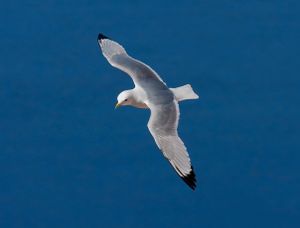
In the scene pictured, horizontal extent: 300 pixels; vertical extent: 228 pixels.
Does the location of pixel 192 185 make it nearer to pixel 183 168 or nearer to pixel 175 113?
pixel 183 168

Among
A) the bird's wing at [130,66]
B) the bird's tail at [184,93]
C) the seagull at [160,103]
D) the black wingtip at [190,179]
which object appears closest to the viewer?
the black wingtip at [190,179]

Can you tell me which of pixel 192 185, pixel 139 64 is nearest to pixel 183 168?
pixel 192 185

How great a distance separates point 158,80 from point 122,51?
1.35 feet

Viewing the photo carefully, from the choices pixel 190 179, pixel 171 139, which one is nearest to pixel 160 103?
pixel 171 139

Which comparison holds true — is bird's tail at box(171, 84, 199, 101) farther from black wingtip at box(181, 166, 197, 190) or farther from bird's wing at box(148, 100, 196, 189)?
black wingtip at box(181, 166, 197, 190)

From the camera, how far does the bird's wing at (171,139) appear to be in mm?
5637

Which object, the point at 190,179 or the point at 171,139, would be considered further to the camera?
the point at 171,139

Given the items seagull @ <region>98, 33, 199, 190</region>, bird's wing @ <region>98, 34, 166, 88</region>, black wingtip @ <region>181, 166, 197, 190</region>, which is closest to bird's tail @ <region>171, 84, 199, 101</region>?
seagull @ <region>98, 33, 199, 190</region>

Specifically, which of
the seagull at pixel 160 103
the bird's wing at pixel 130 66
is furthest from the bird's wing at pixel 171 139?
the bird's wing at pixel 130 66

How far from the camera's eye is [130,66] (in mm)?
6473

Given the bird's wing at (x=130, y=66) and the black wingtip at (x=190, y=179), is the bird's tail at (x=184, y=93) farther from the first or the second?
the black wingtip at (x=190, y=179)

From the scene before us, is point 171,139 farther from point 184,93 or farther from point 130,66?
point 130,66

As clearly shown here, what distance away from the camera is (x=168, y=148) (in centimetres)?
579

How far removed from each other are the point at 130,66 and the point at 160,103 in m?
0.46
